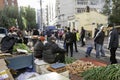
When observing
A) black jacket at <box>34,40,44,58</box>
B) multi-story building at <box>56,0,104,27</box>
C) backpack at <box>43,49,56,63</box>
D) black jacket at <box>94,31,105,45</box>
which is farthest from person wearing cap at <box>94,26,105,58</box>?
multi-story building at <box>56,0,104,27</box>

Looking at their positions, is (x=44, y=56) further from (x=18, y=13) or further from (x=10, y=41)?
(x=18, y=13)

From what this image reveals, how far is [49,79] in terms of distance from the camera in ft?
15.4

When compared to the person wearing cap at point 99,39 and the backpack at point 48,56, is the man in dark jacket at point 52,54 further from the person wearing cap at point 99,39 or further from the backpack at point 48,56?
the person wearing cap at point 99,39

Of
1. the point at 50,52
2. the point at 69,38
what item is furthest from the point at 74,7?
the point at 50,52

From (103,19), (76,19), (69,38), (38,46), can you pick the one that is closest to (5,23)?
(76,19)

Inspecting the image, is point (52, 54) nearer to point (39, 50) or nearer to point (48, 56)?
point (48, 56)

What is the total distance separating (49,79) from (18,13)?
6815 centimetres

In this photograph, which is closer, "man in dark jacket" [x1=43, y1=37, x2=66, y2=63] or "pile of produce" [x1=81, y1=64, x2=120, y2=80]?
"pile of produce" [x1=81, y1=64, x2=120, y2=80]

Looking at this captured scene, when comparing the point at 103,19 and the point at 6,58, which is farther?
the point at 103,19

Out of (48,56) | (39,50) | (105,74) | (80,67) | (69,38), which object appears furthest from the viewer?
(69,38)

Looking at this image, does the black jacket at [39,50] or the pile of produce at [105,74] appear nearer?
the pile of produce at [105,74]

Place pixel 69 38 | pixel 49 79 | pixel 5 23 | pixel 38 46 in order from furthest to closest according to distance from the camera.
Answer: pixel 5 23, pixel 69 38, pixel 38 46, pixel 49 79

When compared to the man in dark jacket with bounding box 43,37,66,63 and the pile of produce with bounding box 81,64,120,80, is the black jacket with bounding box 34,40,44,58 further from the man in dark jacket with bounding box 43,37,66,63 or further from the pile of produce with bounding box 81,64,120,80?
the pile of produce with bounding box 81,64,120,80

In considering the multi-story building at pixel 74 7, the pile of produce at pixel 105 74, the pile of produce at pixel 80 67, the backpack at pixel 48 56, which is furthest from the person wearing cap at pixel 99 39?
the multi-story building at pixel 74 7
